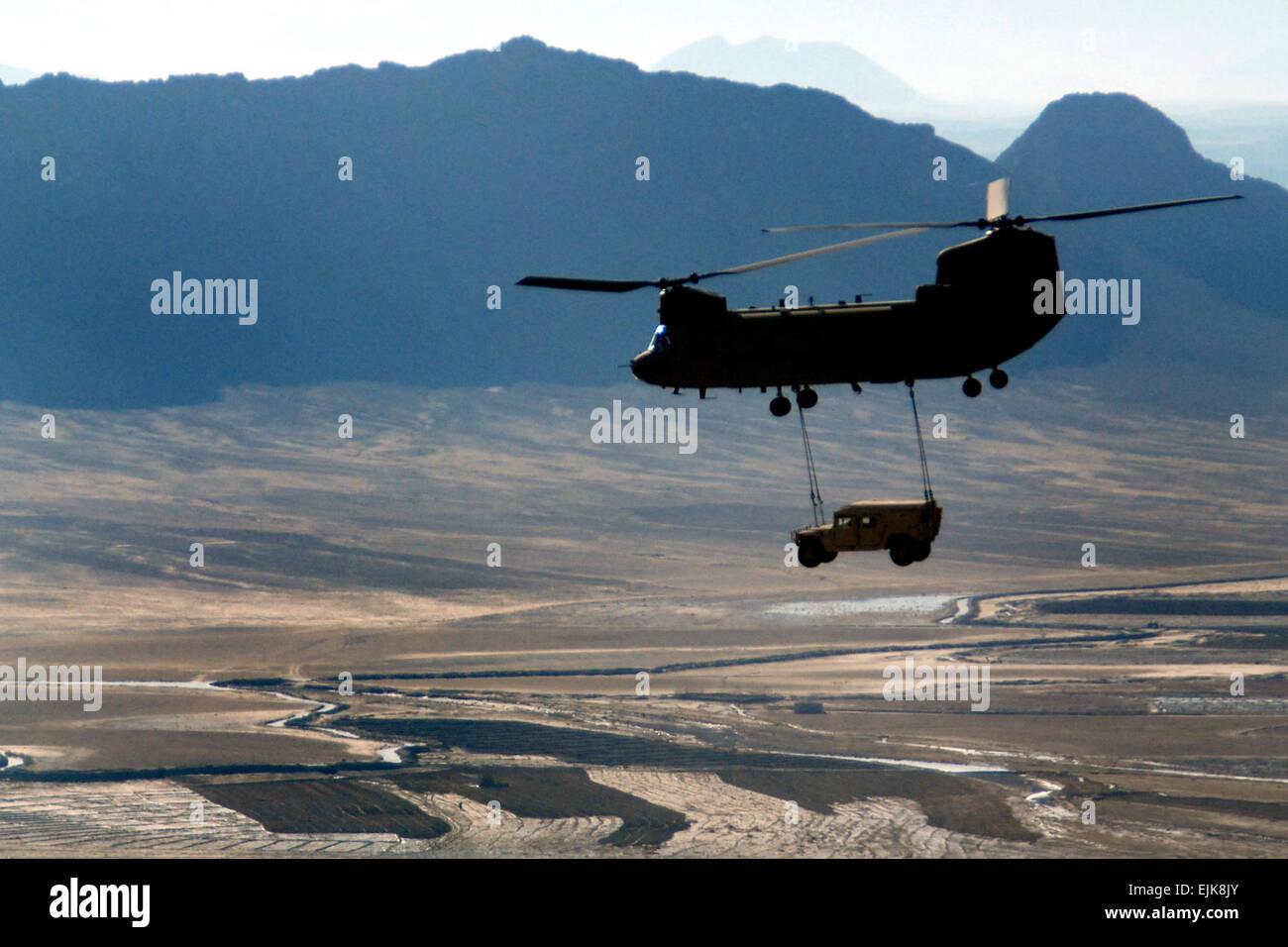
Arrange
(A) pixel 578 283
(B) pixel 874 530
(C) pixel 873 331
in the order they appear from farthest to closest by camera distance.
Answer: (B) pixel 874 530, (C) pixel 873 331, (A) pixel 578 283

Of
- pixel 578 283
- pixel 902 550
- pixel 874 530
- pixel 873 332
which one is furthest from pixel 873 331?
pixel 578 283

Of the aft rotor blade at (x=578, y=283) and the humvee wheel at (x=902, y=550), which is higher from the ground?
the aft rotor blade at (x=578, y=283)

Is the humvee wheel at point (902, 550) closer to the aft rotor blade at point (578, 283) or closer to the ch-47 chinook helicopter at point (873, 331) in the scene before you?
the ch-47 chinook helicopter at point (873, 331)

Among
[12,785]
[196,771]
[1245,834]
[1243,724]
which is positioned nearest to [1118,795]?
[1245,834]

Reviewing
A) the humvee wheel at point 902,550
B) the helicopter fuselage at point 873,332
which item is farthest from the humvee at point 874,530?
the helicopter fuselage at point 873,332

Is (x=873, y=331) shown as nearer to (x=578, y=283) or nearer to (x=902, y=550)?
(x=902, y=550)

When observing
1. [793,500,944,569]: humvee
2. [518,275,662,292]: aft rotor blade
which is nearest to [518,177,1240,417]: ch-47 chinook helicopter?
[518,275,662,292]: aft rotor blade
